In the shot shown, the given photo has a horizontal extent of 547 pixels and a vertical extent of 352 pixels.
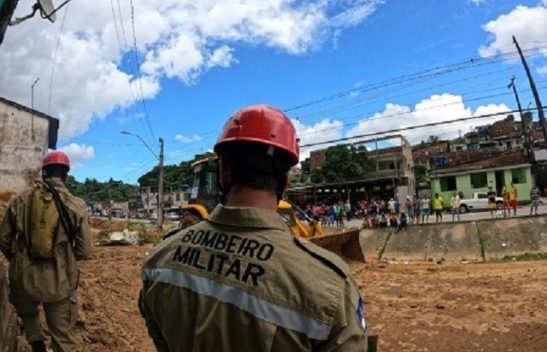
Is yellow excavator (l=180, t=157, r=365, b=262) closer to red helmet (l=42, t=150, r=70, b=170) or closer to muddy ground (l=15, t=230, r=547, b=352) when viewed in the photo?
muddy ground (l=15, t=230, r=547, b=352)

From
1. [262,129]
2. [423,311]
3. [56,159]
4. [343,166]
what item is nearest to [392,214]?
[423,311]

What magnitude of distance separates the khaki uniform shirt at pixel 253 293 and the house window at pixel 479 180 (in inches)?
1642

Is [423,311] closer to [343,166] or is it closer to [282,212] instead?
[282,212]

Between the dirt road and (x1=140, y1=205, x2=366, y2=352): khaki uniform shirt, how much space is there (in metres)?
4.45

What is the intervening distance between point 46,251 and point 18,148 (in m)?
20.1

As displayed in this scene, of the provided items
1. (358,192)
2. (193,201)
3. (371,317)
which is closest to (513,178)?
(358,192)

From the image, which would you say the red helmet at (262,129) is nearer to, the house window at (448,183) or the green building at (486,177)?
the green building at (486,177)

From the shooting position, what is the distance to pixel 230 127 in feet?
5.18

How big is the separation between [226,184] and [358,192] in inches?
1702

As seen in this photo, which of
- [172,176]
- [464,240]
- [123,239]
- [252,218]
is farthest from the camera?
[172,176]

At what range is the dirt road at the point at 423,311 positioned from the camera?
6.04m

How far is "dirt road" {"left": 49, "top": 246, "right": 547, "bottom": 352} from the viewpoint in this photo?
6035mm

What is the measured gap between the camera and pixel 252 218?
1438 mm

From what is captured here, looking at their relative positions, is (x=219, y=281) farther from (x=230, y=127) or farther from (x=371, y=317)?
(x=371, y=317)
